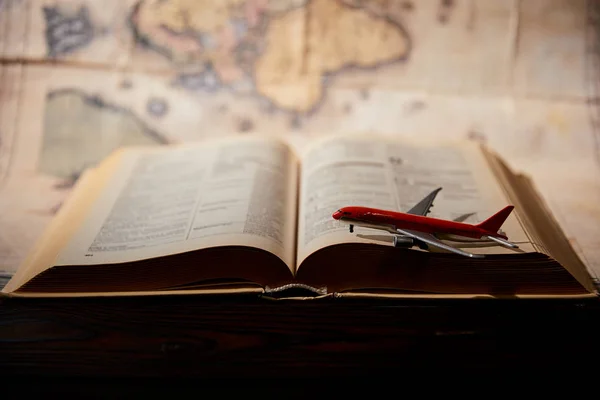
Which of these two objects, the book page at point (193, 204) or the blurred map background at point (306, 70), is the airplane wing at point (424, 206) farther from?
the blurred map background at point (306, 70)

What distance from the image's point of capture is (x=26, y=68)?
1.46m

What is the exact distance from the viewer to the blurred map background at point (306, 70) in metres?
1.45

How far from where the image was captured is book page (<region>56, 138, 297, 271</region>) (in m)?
0.91

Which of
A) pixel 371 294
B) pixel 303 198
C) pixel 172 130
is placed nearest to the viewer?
pixel 371 294

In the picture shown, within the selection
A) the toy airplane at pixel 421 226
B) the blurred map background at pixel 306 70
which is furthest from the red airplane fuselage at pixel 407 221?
the blurred map background at pixel 306 70

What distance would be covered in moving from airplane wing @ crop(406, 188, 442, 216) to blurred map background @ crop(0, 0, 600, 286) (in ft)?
1.45

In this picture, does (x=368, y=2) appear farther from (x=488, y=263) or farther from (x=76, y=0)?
(x=488, y=263)

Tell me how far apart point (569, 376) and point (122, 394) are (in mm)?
586

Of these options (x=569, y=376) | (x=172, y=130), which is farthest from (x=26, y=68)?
(x=569, y=376)

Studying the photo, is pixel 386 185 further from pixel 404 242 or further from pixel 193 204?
pixel 193 204

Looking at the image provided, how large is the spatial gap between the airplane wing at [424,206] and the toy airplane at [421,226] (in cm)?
7

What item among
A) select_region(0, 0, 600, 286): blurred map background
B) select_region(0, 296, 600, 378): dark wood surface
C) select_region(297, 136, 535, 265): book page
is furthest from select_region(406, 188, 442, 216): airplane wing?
select_region(0, 0, 600, 286): blurred map background

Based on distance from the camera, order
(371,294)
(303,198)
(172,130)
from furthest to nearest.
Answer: (172,130) < (303,198) < (371,294)

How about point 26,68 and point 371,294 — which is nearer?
point 371,294
